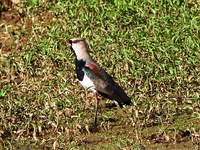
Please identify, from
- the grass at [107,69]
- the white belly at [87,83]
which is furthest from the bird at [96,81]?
the grass at [107,69]

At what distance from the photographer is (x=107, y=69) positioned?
952 cm

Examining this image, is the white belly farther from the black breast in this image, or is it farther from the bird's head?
the bird's head

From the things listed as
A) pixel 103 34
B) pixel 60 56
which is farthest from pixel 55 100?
pixel 103 34

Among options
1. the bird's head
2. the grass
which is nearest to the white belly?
the grass

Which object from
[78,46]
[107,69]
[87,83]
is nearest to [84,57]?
[78,46]

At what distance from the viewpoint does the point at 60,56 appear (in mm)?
9781

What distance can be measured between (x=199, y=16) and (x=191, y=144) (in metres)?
3.35

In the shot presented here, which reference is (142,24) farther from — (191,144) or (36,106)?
(191,144)

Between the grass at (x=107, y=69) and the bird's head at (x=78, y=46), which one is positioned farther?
the bird's head at (x=78, y=46)

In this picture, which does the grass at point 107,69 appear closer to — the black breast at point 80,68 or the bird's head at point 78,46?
the black breast at point 80,68

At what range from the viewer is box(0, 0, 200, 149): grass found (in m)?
7.85

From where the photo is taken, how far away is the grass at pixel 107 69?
7852mm

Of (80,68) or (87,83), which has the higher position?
(80,68)

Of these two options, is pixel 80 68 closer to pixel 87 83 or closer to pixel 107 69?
pixel 87 83
